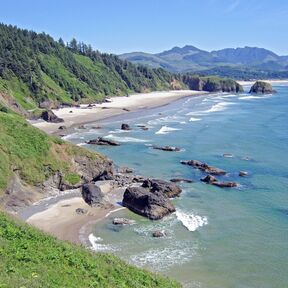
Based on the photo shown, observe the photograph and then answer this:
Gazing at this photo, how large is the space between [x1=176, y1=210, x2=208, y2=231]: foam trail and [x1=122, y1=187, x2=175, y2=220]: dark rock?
1.44m

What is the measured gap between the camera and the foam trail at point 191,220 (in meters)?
46.4

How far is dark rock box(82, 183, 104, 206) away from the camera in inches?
2031

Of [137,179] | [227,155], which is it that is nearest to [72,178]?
[137,179]

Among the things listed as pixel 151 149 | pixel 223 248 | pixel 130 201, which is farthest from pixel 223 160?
pixel 223 248

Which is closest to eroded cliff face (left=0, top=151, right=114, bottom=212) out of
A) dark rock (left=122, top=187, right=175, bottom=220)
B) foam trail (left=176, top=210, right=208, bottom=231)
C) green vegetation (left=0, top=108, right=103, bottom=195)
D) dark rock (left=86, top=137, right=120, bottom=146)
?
green vegetation (left=0, top=108, right=103, bottom=195)

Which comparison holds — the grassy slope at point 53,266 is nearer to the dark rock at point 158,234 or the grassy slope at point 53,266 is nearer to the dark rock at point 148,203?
the dark rock at point 158,234

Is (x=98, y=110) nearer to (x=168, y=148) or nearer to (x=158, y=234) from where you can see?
(x=168, y=148)

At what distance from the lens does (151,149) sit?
83375mm

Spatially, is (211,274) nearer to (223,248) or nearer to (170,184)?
(223,248)

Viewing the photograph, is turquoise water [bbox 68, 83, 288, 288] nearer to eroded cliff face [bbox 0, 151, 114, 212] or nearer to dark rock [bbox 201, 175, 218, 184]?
dark rock [bbox 201, 175, 218, 184]

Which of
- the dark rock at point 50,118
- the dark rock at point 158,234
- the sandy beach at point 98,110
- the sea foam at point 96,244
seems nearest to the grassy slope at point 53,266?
the sea foam at point 96,244

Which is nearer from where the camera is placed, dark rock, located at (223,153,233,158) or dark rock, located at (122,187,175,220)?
dark rock, located at (122,187,175,220)

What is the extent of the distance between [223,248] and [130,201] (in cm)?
1367

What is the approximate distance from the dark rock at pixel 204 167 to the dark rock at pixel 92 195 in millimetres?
20993
